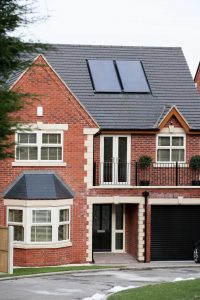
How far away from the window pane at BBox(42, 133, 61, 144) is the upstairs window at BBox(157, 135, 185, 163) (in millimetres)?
4805

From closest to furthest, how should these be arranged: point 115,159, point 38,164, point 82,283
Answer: point 82,283, point 38,164, point 115,159

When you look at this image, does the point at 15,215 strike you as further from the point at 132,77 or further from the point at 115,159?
the point at 132,77

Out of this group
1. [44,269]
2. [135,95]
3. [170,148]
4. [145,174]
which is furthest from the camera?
[135,95]

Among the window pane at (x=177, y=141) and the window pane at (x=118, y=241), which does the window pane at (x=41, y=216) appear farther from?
the window pane at (x=177, y=141)

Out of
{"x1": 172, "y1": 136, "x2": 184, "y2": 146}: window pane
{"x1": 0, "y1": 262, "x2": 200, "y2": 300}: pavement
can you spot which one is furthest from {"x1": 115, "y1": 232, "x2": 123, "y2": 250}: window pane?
{"x1": 172, "y1": 136, "x2": 184, "y2": 146}: window pane

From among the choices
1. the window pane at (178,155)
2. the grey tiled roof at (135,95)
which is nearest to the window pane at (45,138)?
the grey tiled roof at (135,95)

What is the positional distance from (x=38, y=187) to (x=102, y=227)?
16.5 ft

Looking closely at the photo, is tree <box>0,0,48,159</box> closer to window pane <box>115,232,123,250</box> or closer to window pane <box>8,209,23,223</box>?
window pane <box>8,209,23,223</box>

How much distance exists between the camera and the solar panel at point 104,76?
3597 cm

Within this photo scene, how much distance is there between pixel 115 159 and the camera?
34500 millimetres

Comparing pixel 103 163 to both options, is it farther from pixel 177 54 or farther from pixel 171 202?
pixel 177 54

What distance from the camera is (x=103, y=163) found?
34375 mm

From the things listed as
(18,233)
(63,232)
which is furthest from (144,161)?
(18,233)

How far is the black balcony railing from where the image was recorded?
3434 centimetres
